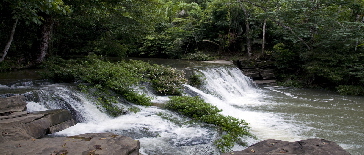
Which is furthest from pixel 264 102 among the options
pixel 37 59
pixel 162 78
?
pixel 37 59

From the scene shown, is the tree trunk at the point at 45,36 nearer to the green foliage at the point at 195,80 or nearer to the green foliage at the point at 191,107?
the green foliage at the point at 195,80

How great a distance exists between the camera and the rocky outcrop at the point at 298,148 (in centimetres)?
351

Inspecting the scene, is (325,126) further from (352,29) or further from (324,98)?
(352,29)

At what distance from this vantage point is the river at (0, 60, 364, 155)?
16.4ft

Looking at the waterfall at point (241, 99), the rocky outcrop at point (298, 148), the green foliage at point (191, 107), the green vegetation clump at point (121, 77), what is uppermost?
the green vegetation clump at point (121, 77)

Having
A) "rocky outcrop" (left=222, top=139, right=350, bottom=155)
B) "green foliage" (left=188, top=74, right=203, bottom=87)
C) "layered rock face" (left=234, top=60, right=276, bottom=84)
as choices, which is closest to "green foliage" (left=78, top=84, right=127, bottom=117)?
"rocky outcrop" (left=222, top=139, right=350, bottom=155)

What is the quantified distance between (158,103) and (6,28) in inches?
261

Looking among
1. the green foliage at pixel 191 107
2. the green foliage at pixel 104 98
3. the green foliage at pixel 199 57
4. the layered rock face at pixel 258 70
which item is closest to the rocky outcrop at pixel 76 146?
the green foliage at pixel 104 98

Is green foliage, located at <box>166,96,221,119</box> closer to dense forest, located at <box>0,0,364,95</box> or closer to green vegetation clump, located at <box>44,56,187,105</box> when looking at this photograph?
green vegetation clump, located at <box>44,56,187,105</box>

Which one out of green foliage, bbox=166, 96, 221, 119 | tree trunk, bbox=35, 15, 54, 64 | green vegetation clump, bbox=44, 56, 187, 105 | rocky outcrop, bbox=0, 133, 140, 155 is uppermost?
tree trunk, bbox=35, 15, 54, 64

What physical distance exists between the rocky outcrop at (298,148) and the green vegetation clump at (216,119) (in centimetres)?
100

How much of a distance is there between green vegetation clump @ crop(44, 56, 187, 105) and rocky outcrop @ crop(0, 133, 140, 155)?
317 cm

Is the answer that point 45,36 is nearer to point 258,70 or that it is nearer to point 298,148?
point 298,148

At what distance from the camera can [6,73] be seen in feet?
29.7
